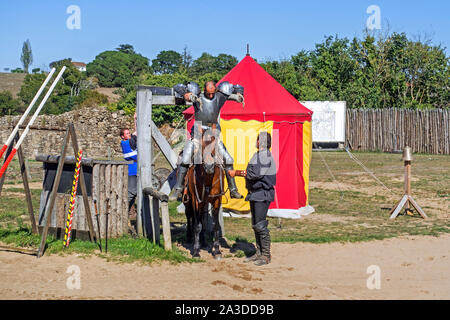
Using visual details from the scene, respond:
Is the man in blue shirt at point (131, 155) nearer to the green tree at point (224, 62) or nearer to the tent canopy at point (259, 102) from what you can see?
the tent canopy at point (259, 102)

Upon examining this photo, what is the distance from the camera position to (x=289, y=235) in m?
10.6

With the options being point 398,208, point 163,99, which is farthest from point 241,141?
point 398,208

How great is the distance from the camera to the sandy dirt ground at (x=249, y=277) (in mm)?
6594

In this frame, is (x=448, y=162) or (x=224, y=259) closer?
(x=224, y=259)

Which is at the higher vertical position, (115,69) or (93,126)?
(115,69)

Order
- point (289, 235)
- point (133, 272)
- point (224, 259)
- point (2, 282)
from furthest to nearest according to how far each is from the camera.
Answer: point (289, 235) → point (224, 259) → point (133, 272) → point (2, 282)

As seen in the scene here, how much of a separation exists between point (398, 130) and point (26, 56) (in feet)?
285

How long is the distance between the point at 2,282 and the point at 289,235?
5.44 metres

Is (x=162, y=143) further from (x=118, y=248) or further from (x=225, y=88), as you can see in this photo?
(x=118, y=248)

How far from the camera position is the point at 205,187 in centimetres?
872

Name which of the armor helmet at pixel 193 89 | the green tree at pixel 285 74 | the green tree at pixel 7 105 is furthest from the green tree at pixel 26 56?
the armor helmet at pixel 193 89

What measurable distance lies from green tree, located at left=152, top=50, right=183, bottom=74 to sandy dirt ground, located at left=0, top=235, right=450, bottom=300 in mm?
64752

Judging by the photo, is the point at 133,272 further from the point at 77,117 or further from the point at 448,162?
the point at 77,117
